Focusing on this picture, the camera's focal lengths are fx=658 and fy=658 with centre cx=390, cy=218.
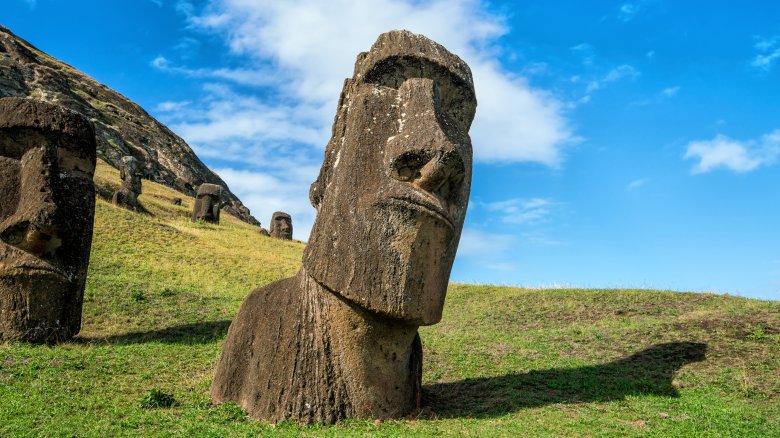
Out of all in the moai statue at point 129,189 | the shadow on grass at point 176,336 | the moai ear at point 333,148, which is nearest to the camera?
the moai ear at point 333,148

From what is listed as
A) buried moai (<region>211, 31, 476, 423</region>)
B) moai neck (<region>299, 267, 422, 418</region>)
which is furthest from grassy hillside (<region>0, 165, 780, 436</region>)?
buried moai (<region>211, 31, 476, 423</region>)

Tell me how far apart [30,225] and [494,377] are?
27.8 ft

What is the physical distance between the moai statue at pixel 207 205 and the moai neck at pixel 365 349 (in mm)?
35041

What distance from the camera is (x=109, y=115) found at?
81562mm

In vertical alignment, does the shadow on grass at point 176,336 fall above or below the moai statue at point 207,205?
below

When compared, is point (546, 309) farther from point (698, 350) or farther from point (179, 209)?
point (179, 209)

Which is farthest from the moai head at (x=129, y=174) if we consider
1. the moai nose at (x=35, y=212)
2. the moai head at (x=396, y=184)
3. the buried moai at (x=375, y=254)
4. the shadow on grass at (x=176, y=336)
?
the moai head at (x=396, y=184)

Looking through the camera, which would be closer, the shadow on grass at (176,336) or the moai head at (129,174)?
the shadow on grass at (176,336)

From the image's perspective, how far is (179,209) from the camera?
4741 centimetres

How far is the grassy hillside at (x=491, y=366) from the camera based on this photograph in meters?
7.56

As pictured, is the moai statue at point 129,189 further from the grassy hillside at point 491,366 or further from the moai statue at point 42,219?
the moai statue at point 42,219

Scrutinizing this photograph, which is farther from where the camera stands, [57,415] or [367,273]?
[57,415]

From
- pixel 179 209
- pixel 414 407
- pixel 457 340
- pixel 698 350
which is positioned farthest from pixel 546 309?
pixel 179 209


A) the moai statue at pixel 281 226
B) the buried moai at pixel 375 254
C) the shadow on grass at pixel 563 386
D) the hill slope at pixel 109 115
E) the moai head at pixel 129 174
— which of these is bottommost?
the shadow on grass at pixel 563 386
